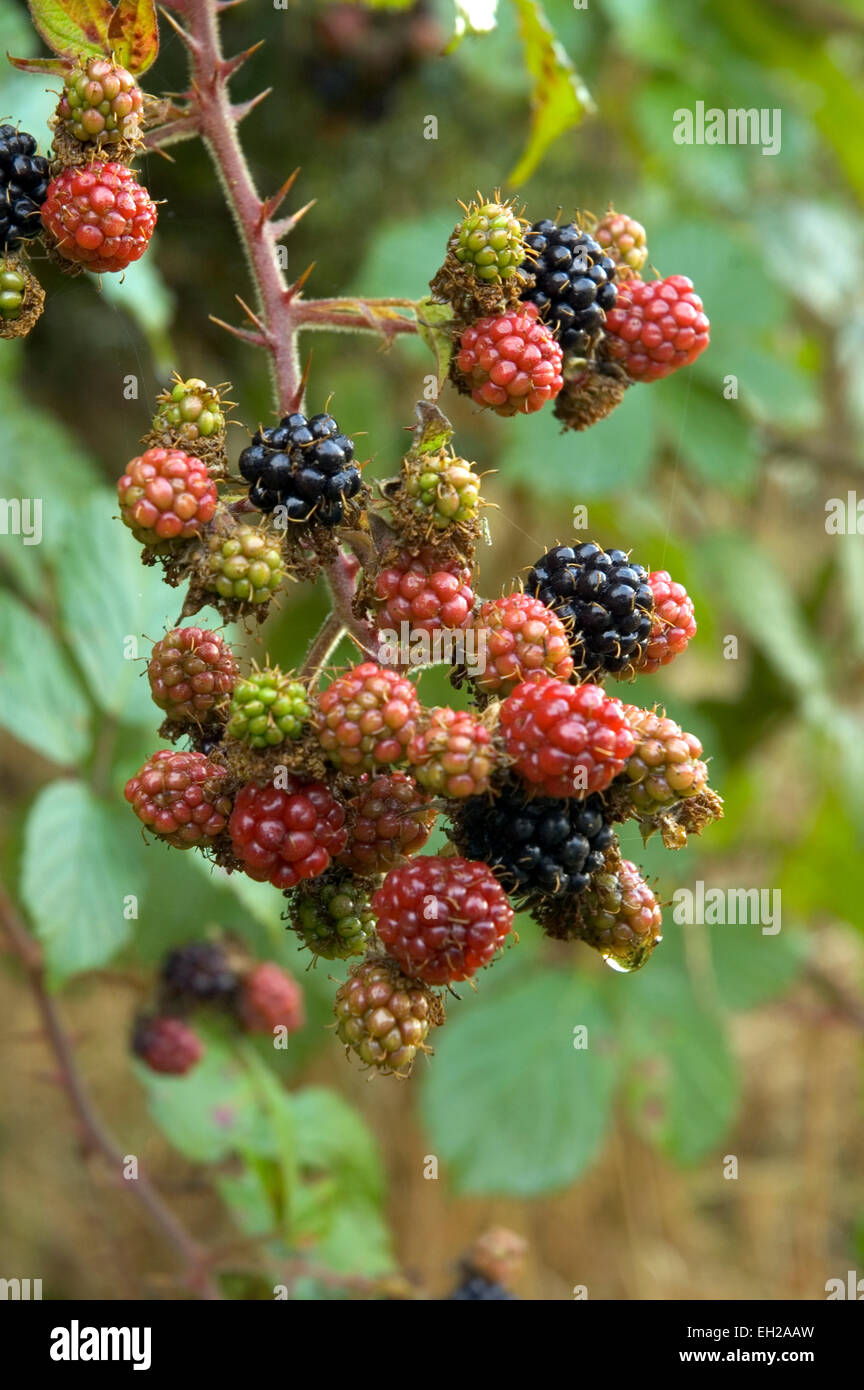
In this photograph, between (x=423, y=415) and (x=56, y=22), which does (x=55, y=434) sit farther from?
(x=423, y=415)

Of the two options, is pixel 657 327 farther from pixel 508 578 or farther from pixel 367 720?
pixel 508 578

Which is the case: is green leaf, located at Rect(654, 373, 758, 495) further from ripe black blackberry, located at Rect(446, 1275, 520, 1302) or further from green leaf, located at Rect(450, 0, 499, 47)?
ripe black blackberry, located at Rect(446, 1275, 520, 1302)

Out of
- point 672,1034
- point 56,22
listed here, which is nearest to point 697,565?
point 672,1034

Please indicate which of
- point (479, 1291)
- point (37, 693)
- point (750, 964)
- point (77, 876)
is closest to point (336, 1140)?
point (479, 1291)

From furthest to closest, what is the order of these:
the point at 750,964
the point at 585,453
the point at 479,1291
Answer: the point at 750,964, the point at 585,453, the point at 479,1291

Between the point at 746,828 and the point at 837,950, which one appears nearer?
the point at 746,828

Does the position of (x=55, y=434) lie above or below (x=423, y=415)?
above
